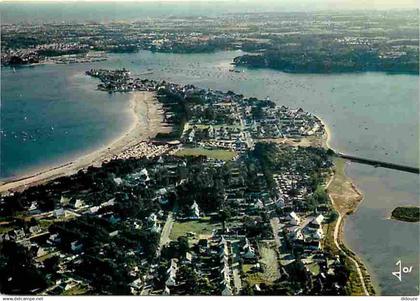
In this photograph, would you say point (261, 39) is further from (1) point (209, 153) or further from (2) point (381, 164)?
(2) point (381, 164)

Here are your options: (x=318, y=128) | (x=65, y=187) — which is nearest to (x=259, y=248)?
(x=65, y=187)

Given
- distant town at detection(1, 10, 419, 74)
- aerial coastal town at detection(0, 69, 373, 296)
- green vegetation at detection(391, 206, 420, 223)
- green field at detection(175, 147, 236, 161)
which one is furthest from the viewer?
distant town at detection(1, 10, 419, 74)

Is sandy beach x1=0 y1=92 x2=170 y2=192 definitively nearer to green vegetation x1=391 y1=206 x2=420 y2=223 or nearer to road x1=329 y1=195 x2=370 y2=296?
road x1=329 y1=195 x2=370 y2=296

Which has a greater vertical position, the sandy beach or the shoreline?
the sandy beach

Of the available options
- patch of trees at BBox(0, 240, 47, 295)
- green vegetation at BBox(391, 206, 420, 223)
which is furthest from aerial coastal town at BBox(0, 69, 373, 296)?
green vegetation at BBox(391, 206, 420, 223)

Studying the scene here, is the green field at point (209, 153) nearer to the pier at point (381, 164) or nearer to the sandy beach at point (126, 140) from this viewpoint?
the sandy beach at point (126, 140)

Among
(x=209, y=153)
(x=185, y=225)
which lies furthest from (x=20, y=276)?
(x=209, y=153)

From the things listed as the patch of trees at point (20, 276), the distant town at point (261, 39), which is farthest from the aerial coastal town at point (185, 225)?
the distant town at point (261, 39)
